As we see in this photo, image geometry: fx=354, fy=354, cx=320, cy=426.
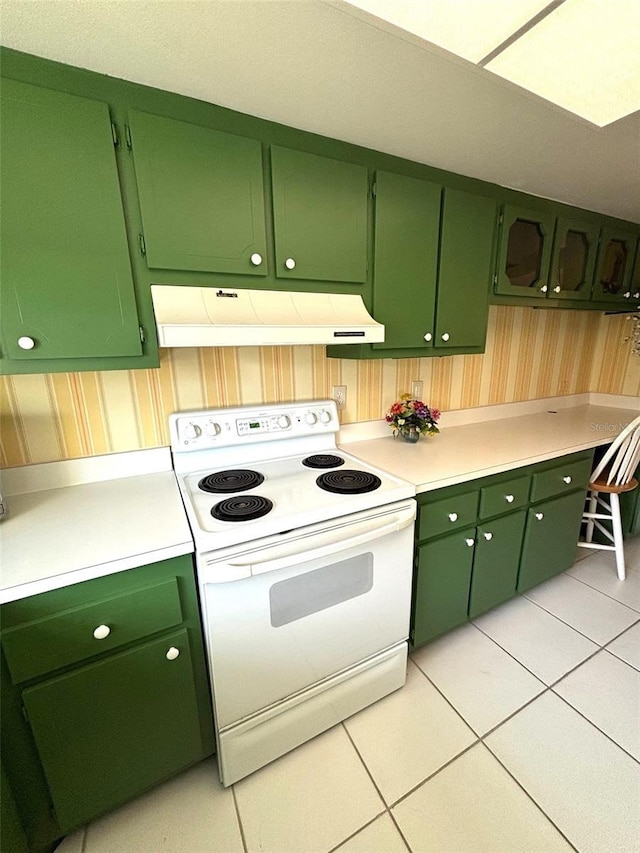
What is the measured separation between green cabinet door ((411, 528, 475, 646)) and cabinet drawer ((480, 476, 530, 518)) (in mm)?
134

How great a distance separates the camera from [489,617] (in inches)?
77.6

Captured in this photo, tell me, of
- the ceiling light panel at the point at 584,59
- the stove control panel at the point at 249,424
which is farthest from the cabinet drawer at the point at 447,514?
the ceiling light panel at the point at 584,59

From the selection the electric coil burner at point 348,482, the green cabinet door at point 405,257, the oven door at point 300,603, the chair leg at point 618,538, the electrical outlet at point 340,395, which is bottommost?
the chair leg at point 618,538

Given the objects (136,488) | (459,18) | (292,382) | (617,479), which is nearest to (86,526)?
(136,488)

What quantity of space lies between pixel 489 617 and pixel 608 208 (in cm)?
252

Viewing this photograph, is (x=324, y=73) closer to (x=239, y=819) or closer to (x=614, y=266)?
(x=239, y=819)

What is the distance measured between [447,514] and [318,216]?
132 centimetres

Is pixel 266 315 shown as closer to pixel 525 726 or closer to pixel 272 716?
pixel 272 716

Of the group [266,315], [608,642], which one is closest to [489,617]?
[608,642]

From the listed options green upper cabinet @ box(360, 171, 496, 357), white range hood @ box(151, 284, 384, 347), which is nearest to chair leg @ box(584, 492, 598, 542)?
green upper cabinet @ box(360, 171, 496, 357)

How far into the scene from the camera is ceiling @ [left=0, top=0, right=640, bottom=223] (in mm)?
823

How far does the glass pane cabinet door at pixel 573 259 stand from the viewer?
6.79 ft

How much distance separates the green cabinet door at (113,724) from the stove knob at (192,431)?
730mm

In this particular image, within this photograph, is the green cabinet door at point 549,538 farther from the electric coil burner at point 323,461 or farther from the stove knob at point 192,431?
the stove knob at point 192,431
